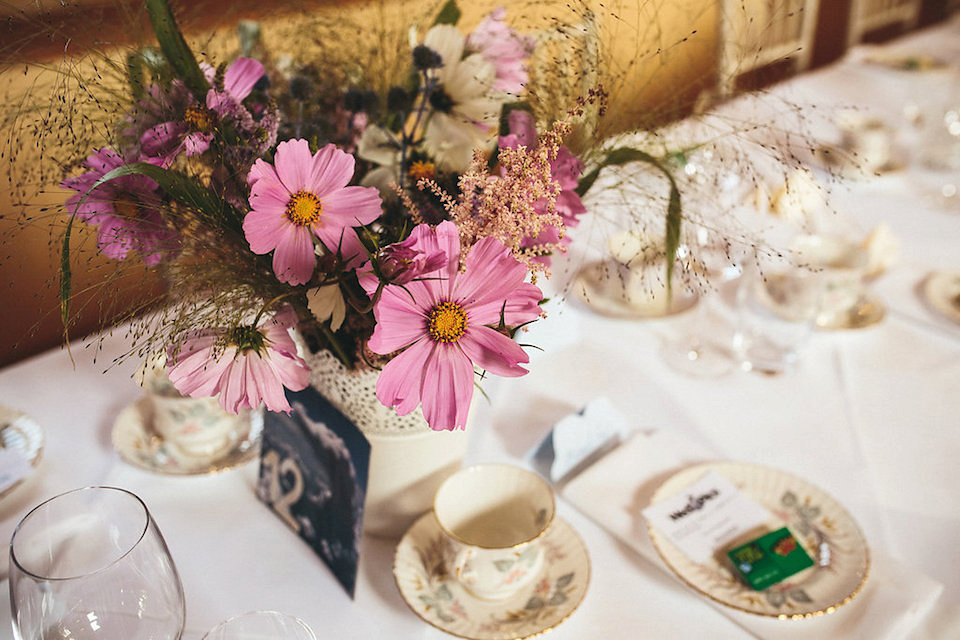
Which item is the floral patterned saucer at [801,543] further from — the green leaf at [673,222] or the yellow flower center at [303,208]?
the yellow flower center at [303,208]

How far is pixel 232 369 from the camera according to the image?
475mm

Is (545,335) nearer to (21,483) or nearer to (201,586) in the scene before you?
(201,586)

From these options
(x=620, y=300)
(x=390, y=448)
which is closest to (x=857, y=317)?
(x=620, y=300)

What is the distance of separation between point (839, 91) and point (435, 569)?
1614 millimetres

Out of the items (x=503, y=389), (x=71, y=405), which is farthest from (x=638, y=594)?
(x=71, y=405)

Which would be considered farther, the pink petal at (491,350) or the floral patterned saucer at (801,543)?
the floral patterned saucer at (801,543)

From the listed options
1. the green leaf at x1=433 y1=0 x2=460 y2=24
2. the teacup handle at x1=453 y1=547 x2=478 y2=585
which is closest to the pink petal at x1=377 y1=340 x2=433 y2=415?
the teacup handle at x1=453 y1=547 x2=478 y2=585

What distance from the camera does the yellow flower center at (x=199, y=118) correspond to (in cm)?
49

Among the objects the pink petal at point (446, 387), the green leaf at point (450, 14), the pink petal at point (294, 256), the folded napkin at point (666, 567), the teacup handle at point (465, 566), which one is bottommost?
the folded napkin at point (666, 567)

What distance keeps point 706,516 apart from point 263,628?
0.41 meters

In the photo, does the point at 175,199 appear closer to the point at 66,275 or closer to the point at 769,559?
the point at 66,275

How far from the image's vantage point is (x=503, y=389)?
929mm

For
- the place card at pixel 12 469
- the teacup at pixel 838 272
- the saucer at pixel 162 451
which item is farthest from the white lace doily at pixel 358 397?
the teacup at pixel 838 272

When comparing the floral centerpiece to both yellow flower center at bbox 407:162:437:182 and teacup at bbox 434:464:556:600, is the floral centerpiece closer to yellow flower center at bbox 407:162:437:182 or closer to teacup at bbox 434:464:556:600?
yellow flower center at bbox 407:162:437:182
